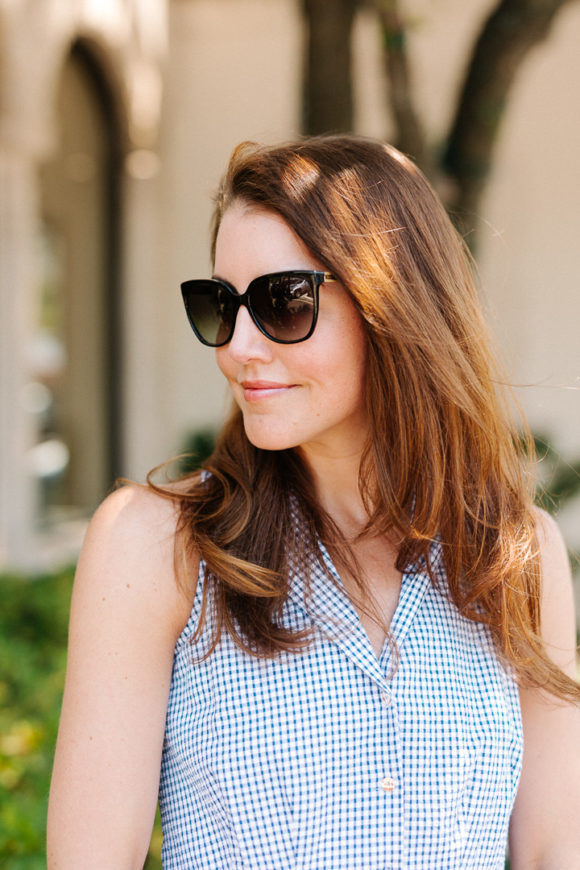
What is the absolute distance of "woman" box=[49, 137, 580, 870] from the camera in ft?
4.80

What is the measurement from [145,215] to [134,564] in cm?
671

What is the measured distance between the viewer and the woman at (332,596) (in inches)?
57.6

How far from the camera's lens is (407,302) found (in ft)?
5.31

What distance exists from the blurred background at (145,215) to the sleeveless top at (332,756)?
12.9 ft

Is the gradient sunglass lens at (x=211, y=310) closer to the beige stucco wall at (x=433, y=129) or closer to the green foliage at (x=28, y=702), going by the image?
the green foliage at (x=28, y=702)

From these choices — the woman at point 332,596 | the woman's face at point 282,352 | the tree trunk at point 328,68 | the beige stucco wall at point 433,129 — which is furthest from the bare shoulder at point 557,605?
the beige stucco wall at point 433,129

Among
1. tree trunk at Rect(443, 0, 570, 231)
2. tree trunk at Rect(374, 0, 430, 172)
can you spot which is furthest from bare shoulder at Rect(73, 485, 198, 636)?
tree trunk at Rect(374, 0, 430, 172)

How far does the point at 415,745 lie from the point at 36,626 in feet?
13.3

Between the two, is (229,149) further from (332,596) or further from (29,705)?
(332,596)

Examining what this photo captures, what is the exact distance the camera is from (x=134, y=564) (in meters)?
1.49

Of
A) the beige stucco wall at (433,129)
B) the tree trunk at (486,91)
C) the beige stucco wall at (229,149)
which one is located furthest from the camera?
the beige stucco wall at (433,129)

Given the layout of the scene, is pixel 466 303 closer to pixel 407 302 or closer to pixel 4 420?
pixel 407 302

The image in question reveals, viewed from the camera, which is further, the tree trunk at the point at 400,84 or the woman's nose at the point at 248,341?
the tree trunk at the point at 400,84

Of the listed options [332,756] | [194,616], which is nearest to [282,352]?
[194,616]
